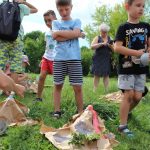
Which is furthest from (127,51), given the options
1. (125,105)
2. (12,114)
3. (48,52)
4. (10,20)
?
(48,52)

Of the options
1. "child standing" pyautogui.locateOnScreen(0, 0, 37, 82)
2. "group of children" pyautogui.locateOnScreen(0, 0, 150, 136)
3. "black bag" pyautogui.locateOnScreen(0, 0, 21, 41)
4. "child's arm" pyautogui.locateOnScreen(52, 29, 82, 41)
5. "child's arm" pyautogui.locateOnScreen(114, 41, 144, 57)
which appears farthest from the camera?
"child standing" pyautogui.locateOnScreen(0, 0, 37, 82)

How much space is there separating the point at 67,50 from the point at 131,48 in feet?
3.16

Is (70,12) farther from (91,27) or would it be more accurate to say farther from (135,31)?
(91,27)

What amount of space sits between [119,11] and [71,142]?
49.2 metres

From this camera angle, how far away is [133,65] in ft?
17.9

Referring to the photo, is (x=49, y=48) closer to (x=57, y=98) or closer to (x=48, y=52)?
(x=48, y=52)

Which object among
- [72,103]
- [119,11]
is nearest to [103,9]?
[119,11]

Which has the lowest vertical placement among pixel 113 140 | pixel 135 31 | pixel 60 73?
pixel 113 140

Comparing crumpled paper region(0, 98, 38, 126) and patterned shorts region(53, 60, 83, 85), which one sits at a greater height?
patterned shorts region(53, 60, 83, 85)

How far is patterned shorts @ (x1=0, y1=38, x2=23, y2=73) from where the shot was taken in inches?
281

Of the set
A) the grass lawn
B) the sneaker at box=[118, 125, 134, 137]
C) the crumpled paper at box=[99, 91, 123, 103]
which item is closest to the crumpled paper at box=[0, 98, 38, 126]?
the grass lawn

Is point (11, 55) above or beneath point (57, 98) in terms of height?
above

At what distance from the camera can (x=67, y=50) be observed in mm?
6070

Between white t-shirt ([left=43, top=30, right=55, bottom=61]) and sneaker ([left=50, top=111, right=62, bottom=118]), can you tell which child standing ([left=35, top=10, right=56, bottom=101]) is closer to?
white t-shirt ([left=43, top=30, right=55, bottom=61])
